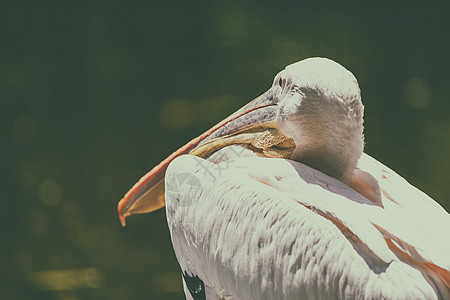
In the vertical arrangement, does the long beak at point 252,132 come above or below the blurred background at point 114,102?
above

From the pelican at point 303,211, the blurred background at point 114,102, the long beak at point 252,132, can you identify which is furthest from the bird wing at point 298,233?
the blurred background at point 114,102

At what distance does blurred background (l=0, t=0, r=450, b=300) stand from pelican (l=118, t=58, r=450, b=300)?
266 centimetres

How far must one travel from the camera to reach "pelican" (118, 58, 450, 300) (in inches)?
67.4

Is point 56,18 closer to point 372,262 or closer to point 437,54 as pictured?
point 437,54

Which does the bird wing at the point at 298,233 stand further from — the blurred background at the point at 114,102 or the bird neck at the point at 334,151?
the blurred background at the point at 114,102

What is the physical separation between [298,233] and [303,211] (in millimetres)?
59

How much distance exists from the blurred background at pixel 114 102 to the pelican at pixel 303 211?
2.66 m

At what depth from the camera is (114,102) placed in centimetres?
498

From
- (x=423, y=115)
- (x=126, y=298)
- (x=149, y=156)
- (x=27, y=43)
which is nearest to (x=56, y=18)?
(x=27, y=43)

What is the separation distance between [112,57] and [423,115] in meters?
2.21

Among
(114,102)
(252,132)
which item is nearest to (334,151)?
(252,132)

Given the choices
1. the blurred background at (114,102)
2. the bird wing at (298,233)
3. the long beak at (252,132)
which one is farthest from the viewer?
the blurred background at (114,102)

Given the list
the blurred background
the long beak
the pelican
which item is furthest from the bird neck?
the blurred background

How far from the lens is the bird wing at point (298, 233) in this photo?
1.70m
